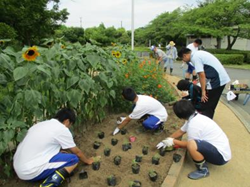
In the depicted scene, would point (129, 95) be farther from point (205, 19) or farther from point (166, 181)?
point (205, 19)

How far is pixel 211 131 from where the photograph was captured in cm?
266

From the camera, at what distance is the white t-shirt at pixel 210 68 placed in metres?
3.50

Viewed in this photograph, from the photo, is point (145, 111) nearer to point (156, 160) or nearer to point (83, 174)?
point (156, 160)

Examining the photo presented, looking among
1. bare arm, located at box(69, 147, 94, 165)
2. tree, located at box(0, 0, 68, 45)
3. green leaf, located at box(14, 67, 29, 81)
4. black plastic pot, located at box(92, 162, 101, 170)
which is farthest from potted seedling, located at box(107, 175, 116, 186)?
tree, located at box(0, 0, 68, 45)

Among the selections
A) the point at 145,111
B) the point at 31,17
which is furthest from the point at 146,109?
the point at 31,17

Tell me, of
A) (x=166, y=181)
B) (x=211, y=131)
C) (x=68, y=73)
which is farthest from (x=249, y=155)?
(x=68, y=73)

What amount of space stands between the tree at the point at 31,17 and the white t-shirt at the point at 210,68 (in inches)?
451

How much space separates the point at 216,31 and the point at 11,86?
20.5 m

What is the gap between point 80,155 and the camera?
2.55 meters

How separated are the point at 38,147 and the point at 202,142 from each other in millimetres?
1714

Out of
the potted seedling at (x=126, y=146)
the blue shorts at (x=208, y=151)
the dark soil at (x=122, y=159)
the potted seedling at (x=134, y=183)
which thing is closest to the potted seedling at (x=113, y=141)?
the dark soil at (x=122, y=159)

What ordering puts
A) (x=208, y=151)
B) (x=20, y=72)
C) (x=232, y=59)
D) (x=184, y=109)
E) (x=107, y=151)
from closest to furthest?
(x=20, y=72) → (x=208, y=151) → (x=184, y=109) → (x=107, y=151) → (x=232, y=59)

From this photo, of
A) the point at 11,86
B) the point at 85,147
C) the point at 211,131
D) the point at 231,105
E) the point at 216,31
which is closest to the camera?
the point at 11,86

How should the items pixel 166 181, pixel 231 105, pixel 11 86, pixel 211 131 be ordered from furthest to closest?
1. pixel 231 105
2. pixel 211 131
3. pixel 166 181
4. pixel 11 86
